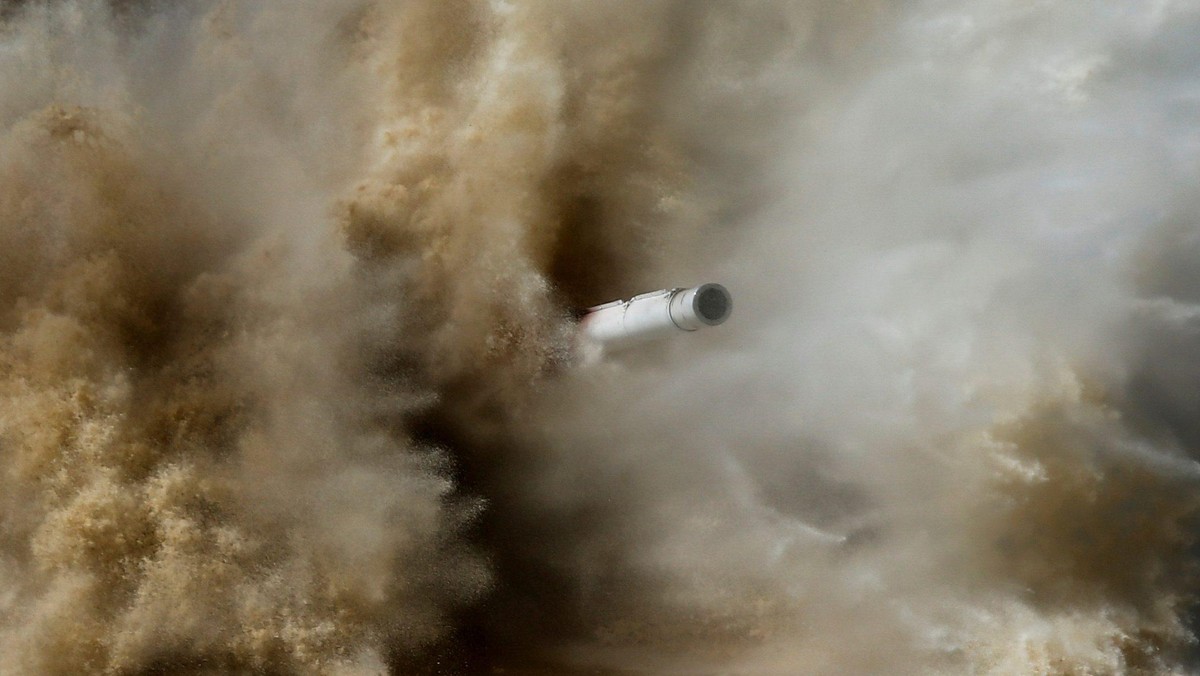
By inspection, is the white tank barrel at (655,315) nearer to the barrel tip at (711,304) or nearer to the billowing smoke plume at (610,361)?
the barrel tip at (711,304)

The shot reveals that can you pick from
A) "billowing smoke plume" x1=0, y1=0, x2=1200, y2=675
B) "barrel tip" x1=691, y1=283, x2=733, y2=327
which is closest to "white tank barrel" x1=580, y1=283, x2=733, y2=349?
"barrel tip" x1=691, y1=283, x2=733, y2=327

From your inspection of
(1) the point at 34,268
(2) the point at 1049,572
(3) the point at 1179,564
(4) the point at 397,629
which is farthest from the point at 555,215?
(3) the point at 1179,564

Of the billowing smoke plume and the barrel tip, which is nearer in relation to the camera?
the barrel tip

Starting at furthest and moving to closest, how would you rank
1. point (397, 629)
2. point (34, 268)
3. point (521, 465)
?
point (521, 465)
point (34, 268)
point (397, 629)

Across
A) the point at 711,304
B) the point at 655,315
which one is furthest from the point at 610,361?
the point at 711,304

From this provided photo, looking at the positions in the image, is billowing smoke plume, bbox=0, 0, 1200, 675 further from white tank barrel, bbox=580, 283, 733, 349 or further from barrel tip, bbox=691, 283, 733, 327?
barrel tip, bbox=691, 283, 733, 327

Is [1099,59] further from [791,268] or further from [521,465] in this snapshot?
[521,465]
